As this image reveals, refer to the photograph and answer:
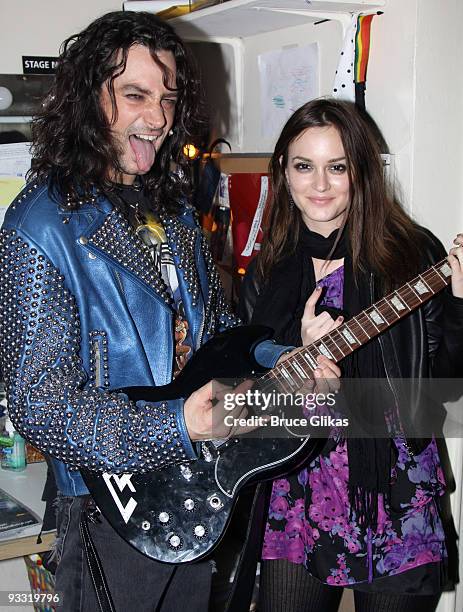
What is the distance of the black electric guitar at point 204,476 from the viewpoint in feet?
4.19

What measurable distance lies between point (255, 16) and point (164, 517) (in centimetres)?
140

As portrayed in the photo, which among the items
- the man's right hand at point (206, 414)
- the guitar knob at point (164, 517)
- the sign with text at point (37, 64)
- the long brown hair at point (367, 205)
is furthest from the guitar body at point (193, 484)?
the sign with text at point (37, 64)

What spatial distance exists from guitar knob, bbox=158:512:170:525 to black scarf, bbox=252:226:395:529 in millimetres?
430

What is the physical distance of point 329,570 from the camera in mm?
1576

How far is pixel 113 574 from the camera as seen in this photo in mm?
1278

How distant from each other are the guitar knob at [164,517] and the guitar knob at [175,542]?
1.0 inches

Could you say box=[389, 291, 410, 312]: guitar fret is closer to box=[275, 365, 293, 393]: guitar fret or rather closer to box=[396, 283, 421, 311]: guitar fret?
box=[396, 283, 421, 311]: guitar fret

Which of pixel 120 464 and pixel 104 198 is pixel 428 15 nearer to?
pixel 104 198

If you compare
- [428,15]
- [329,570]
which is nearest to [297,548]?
[329,570]

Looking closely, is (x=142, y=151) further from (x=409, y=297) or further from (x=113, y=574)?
(x=113, y=574)

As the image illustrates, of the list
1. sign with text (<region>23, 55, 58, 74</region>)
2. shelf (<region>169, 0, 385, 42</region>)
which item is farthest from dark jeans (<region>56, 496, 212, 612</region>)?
sign with text (<region>23, 55, 58, 74</region>)

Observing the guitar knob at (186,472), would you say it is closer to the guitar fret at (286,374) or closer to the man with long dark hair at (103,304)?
the man with long dark hair at (103,304)

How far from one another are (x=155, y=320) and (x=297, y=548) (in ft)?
2.07

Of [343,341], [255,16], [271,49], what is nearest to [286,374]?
[343,341]
